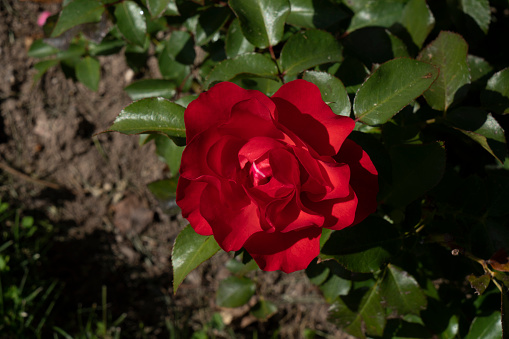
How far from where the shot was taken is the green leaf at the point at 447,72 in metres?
0.95

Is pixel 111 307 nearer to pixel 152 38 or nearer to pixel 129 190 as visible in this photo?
pixel 129 190

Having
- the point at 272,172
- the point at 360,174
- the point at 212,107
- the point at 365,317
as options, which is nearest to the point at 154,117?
the point at 212,107

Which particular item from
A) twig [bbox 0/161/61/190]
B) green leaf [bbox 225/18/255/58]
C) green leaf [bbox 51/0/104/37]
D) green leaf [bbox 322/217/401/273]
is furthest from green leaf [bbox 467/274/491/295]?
twig [bbox 0/161/61/190]

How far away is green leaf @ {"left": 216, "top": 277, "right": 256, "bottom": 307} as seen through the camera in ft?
5.01

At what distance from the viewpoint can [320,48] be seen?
3.09 ft

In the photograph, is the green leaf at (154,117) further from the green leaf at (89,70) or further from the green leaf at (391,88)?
the green leaf at (89,70)

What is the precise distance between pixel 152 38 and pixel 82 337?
1.37 metres

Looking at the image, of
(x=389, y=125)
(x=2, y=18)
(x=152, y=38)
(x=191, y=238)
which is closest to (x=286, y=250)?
(x=191, y=238)

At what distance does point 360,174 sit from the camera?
0.68 metres

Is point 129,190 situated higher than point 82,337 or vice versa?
point 129,190

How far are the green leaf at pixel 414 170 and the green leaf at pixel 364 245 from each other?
0.25 ft

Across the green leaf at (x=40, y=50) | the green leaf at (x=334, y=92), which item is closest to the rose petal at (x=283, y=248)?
the green leaf at (x=334, y=92)

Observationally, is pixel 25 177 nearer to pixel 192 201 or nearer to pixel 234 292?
pixel 234 292

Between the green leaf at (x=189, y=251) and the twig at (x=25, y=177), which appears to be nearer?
the green leaf at (x=189, y=251)
